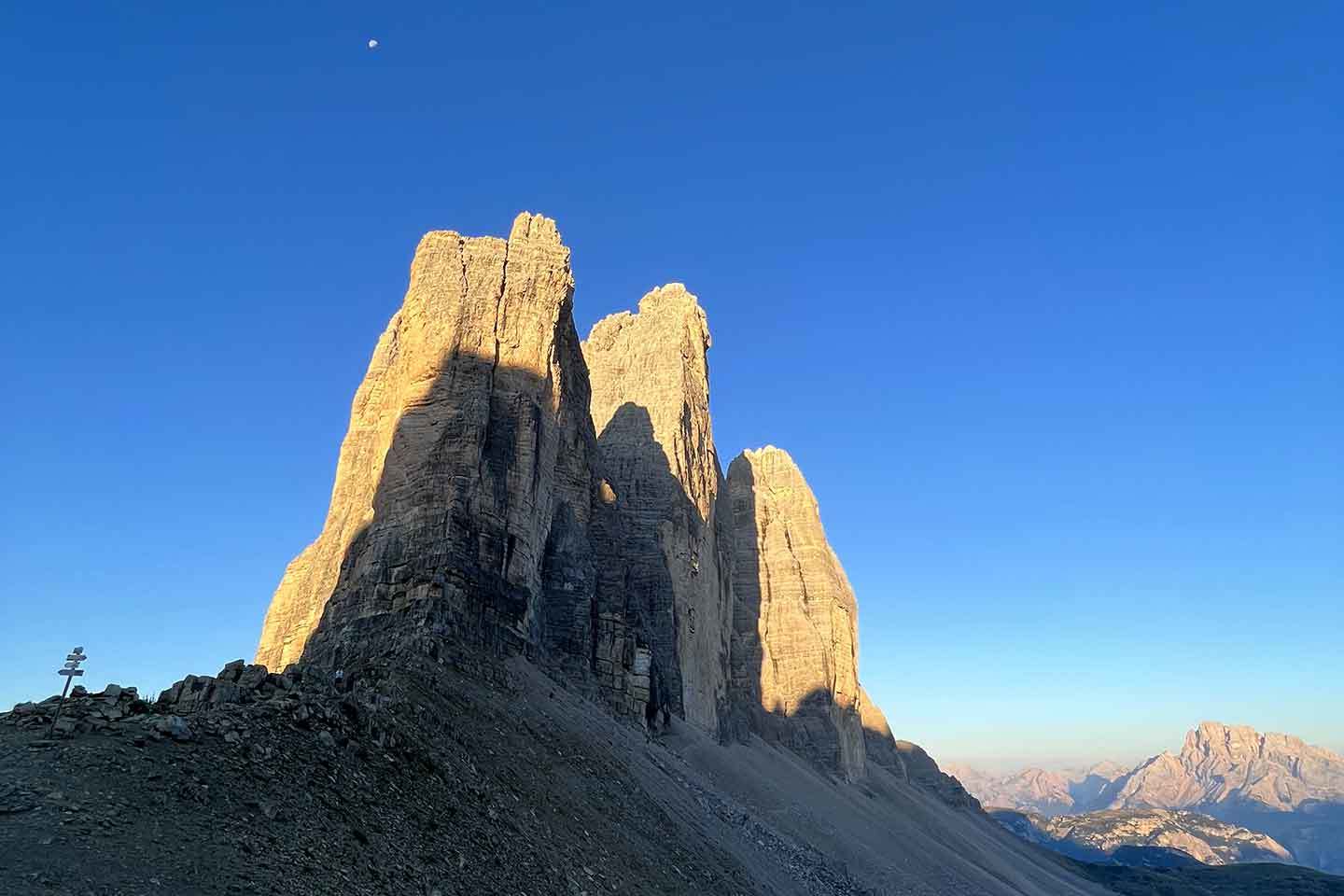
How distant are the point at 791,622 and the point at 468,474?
55.3m

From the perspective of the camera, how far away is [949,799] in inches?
4838

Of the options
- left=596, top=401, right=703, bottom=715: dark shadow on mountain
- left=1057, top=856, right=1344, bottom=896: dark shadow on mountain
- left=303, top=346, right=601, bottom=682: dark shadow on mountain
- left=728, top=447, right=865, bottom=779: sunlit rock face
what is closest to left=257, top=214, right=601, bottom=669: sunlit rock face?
left=303, top=346, right=601, bottom=682: dark shadow on mountain

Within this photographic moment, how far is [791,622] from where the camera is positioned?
89.4m

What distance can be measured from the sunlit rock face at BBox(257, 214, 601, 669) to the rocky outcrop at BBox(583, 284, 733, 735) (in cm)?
688

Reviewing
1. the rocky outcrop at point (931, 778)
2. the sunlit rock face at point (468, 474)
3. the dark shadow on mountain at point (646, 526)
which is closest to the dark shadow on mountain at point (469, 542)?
the sunlit rock face at point (468, 474)

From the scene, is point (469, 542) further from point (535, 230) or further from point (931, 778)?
point (931, 778)

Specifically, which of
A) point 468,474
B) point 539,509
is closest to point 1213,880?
point 539,509

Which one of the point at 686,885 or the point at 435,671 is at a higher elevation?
the point at 435,671

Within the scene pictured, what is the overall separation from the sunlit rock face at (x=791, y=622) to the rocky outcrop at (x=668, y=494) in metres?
9.70

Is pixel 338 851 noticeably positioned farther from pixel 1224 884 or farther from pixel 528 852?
pixel 1224 884

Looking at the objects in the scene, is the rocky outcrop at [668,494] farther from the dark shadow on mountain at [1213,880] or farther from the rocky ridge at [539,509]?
the dark shadow on mountain at [1213,880]

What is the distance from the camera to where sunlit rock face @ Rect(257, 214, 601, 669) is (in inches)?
1467

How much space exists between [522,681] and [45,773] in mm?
23312

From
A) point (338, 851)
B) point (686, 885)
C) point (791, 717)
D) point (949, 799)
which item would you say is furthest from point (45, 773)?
point (949, 799)
